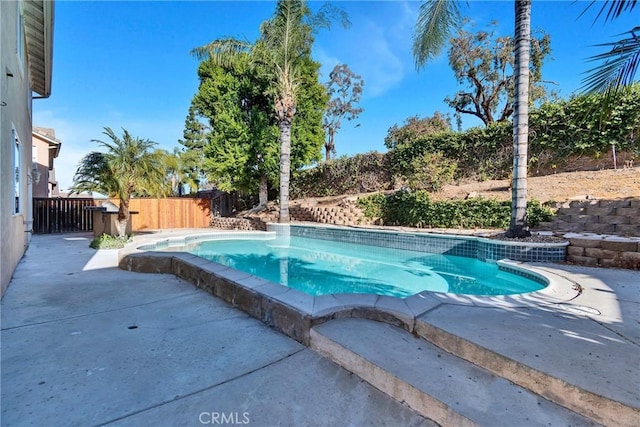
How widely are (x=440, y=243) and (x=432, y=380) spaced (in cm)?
695

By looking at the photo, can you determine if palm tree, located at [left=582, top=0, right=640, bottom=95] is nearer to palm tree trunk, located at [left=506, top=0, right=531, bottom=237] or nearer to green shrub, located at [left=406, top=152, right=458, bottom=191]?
palm tree trunk, located at [left=506, top=0, right=531, bottom=237]

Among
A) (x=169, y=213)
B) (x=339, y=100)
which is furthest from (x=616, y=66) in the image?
(x=339, y=100)

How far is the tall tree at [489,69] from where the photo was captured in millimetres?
15312

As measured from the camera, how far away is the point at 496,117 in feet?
57.5

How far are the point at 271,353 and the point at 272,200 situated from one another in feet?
50.3

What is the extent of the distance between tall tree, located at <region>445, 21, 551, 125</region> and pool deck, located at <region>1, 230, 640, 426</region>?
16.2m

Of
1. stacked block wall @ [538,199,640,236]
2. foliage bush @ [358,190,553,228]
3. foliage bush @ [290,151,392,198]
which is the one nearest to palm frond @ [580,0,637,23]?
stacked block wall @ [538,199,640,236]

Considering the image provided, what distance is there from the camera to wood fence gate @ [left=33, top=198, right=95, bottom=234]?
1147 cm

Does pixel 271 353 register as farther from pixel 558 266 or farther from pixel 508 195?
pixel 508 195

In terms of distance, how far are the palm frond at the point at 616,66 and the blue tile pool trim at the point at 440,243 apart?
10.3 ft

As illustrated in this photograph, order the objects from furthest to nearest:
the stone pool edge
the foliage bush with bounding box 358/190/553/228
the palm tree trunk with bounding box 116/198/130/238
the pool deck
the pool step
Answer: the foliage bush with bounding box 358/190/553/228 → the palm tree trunk with bounding box 116/198/130/238 → the stone pool edge → the pool deck → the pool step

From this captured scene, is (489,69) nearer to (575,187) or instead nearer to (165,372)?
(575,187)

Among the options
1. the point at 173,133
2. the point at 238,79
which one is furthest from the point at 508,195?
the point at 173,133

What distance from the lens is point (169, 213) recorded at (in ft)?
47.3
